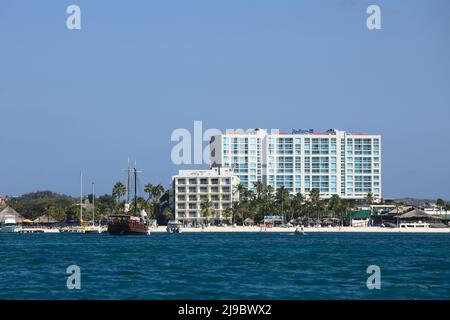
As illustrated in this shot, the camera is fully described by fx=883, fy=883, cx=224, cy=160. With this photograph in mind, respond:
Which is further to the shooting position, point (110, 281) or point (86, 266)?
point (86, 266)

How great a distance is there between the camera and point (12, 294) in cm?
5225

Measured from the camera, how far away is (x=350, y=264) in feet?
260

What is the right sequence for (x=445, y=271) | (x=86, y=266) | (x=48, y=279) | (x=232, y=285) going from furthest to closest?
1. (x=86, y=266)
2. (x=445, y=271)
3. (x=48, y=279)
4. (x=232, y=285)

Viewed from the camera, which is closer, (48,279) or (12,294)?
(12,294)

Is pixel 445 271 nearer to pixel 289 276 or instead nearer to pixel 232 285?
pixel 289 276

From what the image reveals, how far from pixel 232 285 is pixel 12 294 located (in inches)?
545

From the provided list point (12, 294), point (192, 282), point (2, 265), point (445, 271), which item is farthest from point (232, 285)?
point (2, 265)
